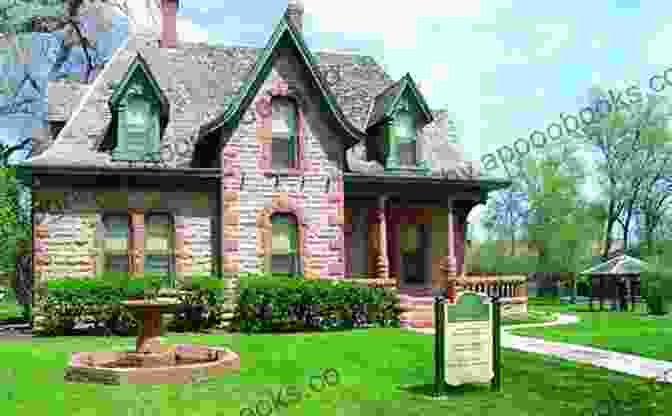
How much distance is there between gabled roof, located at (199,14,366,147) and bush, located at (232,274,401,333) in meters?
4.62

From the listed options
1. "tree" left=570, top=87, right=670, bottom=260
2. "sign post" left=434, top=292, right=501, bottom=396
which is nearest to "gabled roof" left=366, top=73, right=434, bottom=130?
"sign post" left=434, top=292, right=501, bottom=396

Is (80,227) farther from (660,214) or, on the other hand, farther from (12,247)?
(660,214)

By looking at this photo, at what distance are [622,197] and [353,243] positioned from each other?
121 feet

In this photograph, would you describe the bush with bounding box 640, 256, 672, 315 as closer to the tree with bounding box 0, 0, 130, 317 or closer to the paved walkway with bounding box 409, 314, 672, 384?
the paved walkway with bounding box 409, 314, 672, 384

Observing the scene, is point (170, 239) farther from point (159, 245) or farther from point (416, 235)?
point (416, 235)

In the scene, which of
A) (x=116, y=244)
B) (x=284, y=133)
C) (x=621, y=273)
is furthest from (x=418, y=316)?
(x=621, y=273)

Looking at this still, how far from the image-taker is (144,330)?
1210 cm

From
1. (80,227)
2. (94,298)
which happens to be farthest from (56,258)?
(94,298)

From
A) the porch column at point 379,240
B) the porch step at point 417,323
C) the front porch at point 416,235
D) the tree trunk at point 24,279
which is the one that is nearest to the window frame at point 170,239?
the front porch at point 416,235

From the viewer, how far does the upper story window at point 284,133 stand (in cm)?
2117

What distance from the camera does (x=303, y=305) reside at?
18.5 metres

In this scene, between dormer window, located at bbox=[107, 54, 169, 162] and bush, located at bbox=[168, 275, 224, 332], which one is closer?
bush, located at bbox=[168, 275, 224, 332]

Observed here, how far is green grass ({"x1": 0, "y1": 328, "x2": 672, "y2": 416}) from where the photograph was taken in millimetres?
9023

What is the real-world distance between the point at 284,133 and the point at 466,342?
1239 centimetres
